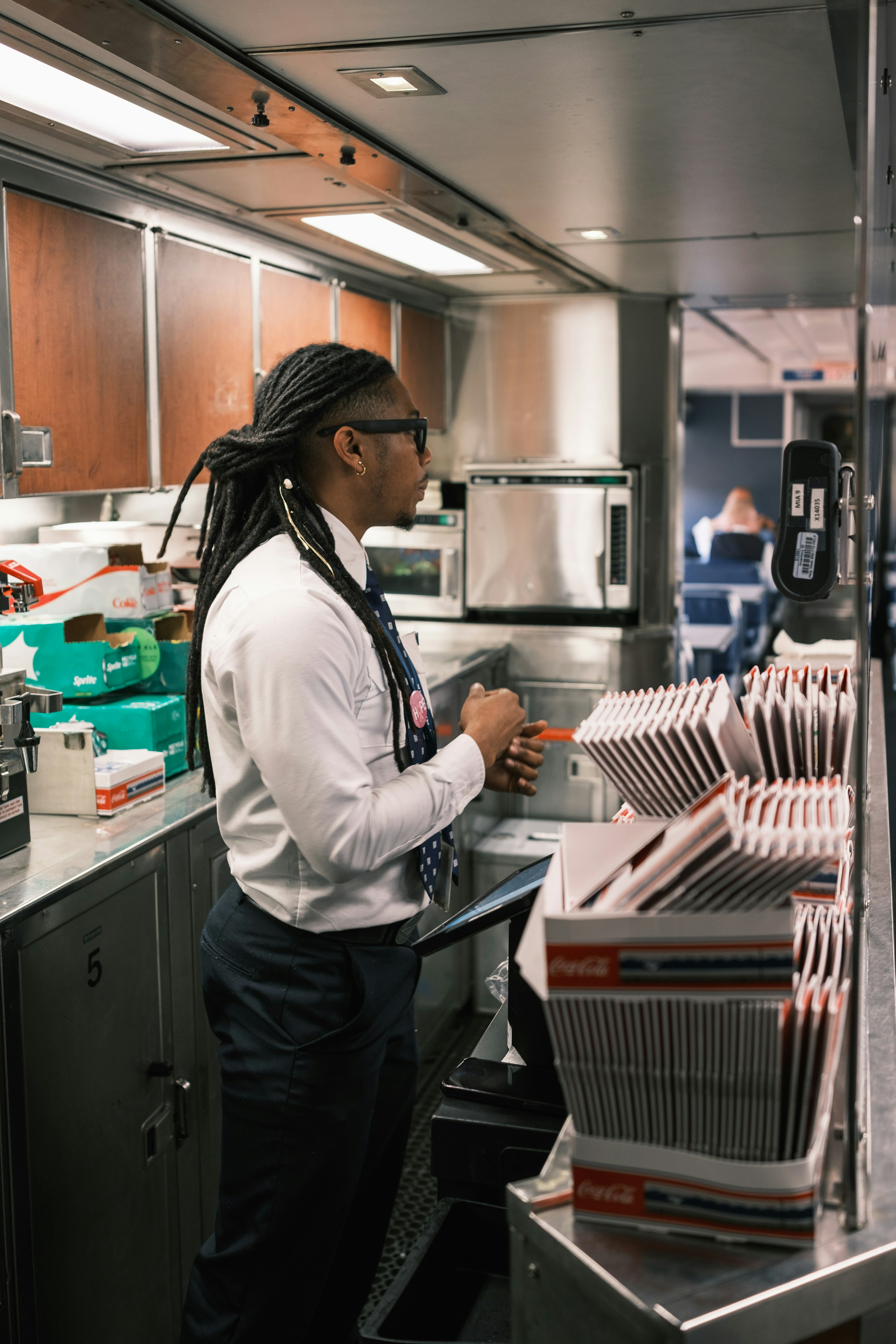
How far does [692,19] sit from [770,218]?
1539 mm

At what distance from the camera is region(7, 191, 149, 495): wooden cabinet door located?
2.31m

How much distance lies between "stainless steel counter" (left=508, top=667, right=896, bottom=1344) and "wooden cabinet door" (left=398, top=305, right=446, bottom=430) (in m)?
3.41

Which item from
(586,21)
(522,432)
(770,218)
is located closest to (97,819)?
(586,21)

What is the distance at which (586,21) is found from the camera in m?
1.66

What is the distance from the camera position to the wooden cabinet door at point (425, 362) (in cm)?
418

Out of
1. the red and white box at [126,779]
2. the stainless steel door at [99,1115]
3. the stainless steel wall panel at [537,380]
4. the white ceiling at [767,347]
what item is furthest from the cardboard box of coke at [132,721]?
the white ceiling at [767,347]

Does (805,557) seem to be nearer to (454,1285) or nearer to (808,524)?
(808,524)

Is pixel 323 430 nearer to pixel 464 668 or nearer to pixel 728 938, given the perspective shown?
pixel 728 938

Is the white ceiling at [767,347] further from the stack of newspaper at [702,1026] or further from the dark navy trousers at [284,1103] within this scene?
the stack of newspaper at [702,1026]

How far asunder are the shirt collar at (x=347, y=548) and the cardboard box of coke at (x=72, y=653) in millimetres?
949

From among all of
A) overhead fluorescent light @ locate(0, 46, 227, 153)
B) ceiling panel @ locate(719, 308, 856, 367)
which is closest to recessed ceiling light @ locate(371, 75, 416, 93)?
overhead fluorescent light @ locate(0, 46, 227, 153)

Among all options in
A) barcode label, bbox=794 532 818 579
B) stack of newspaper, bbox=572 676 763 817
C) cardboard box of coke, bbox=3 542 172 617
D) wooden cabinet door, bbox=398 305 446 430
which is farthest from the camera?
wooden cabinet door, bbox=398 305 446 430

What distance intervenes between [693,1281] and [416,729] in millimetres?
908

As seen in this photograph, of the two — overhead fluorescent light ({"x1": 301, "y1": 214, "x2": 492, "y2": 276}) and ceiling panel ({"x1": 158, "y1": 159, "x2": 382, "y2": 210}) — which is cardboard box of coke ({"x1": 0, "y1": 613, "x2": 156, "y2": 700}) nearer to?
ceiling panel ({"x1": 158, "y1": 159, "x2": 382, "y2": 210})
